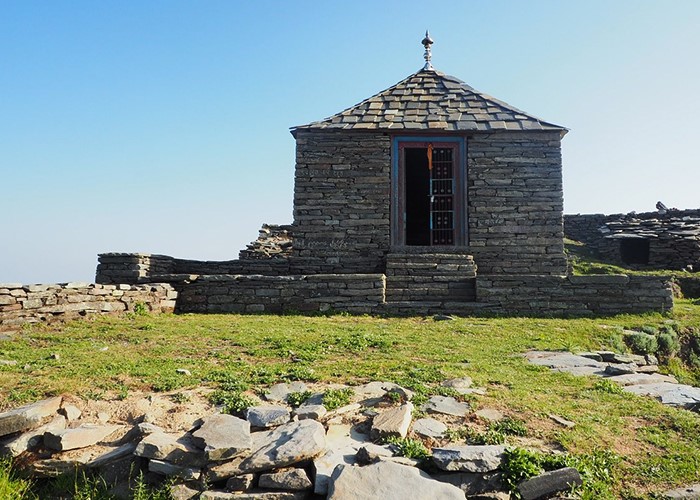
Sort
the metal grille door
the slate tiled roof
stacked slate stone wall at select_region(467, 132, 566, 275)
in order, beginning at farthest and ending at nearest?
the metal grille door, the slate tiled roof, stacked slate stone wall at select_region(467, 132, 566, 275)

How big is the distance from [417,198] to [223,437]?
1348cm

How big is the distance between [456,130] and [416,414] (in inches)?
346

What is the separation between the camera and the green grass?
387cm

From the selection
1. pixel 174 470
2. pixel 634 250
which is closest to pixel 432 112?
pixel 174 470

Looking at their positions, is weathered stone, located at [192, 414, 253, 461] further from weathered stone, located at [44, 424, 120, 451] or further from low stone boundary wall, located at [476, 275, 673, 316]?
low stone boundary wall, located at [476, 275, 673, 316]

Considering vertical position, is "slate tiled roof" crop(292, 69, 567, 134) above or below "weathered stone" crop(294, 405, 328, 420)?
above

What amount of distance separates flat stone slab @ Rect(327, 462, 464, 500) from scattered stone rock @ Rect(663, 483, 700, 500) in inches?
53.3

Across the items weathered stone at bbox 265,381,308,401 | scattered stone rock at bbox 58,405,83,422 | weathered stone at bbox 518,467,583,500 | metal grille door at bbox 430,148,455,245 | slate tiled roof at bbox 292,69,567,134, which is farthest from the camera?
metal grille door at bbox 430,148,455,245

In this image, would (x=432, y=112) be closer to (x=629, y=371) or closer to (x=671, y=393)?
(x=629, y=371)

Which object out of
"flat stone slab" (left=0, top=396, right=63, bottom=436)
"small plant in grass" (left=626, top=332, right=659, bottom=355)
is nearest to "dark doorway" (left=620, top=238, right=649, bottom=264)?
"small plant in grass" (left=626, top=332, right=659, bottom=355)

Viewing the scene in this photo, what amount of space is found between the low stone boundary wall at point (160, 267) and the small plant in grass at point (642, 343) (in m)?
7.06

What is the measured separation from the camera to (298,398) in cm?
444

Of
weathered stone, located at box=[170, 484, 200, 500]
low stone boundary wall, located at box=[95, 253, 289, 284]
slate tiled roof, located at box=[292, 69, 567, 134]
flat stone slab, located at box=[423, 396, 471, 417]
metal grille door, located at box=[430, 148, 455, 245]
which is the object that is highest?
slate tiled roof, located at box=[292, 69, 567, 134]

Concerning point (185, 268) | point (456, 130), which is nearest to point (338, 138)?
point (456, 130)
